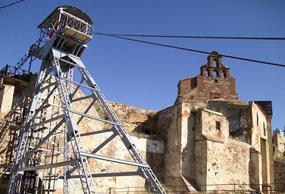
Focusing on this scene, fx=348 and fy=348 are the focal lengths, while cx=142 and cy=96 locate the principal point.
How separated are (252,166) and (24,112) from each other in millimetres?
20579

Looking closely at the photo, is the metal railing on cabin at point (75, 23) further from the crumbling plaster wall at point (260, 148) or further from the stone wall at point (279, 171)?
the stone wall at point (279, 171)

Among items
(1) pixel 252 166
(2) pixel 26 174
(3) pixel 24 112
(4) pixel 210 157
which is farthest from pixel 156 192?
(1) pixel 252 166

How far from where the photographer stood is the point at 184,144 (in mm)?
26375

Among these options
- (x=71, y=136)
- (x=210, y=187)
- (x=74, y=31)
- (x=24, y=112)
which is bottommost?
(x=210, y=187)

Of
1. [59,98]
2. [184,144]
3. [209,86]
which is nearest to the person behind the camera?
[59,98]

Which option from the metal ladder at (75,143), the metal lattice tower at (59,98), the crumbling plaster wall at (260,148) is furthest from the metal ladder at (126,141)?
the crumbling plaster wall at (260,148)

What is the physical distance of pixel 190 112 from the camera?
90.3ft

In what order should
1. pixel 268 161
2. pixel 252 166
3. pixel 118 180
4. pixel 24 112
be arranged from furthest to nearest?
1. pixel 268 161
2. pixel 252 166
3. pixel 118 180
4. pixel 24 112

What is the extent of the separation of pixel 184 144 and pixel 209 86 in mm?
19078

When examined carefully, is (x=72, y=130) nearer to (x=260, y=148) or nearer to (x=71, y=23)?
(x=71, y=23)

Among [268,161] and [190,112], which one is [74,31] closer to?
[190,112]

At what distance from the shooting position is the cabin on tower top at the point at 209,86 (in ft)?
141

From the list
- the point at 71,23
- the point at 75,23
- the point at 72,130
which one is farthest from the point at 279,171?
the point at 72,130

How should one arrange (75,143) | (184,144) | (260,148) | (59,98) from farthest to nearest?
(260,148) → (184,144) → (59,98) → (75,143)
